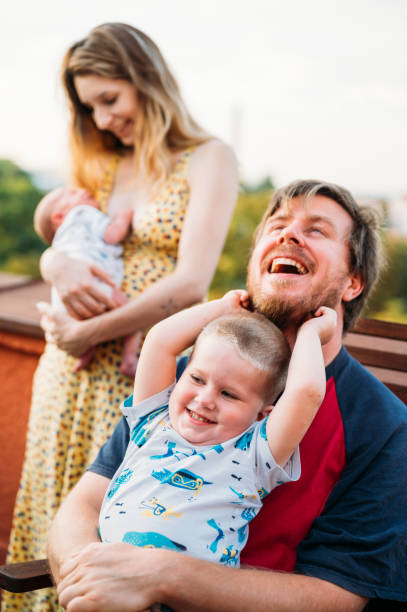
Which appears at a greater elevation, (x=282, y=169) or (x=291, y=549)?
(x=291, y=549)

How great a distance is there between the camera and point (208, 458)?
120 centimetres

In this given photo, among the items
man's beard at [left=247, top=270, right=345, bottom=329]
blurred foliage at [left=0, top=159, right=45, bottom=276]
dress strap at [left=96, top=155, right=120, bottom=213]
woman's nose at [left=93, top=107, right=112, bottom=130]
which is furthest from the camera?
blurred foliage at [left=0, top=159, right=45, bottom=276]

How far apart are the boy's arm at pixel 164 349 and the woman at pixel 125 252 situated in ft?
1.47

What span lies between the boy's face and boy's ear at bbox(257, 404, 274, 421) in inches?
0.9

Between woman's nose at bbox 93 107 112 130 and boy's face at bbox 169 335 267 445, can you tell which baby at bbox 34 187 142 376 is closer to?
woman's nose at bbox 93 107 112 130

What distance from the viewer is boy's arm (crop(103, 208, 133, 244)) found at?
199 cm

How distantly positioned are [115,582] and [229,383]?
1.53 ft

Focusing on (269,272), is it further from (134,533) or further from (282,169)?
(282,169)

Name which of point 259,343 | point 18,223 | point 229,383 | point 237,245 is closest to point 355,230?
point 259,343

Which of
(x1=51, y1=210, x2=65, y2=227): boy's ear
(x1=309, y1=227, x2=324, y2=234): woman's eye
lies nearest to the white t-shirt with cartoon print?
(x1=309, y1=227, x2=324, y2=234): woman's eye

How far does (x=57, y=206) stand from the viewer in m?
2.18

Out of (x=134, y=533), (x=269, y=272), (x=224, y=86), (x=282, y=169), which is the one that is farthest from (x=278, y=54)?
(x=134, y=533)

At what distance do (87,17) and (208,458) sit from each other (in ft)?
24.1

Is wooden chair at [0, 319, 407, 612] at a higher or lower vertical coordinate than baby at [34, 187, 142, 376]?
lower
